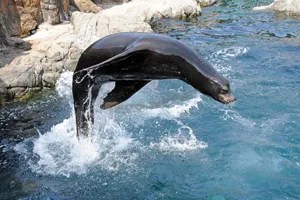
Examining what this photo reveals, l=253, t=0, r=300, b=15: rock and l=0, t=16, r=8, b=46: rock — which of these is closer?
l=0, t=16, r=8, b=46: rock

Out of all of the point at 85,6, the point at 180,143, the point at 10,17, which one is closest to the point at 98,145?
the point at 180,143

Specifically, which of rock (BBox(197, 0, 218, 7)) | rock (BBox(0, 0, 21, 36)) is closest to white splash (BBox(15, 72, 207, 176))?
rock (BBox(0, 0, 21, 36))

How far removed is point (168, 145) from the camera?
6816 millimetres

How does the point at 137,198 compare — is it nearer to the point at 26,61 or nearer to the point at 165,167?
the point at 165,167

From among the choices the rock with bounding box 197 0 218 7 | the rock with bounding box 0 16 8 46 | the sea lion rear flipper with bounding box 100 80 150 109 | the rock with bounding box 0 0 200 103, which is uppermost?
the sea lion rear flipper with bounding box 100 80 150 109

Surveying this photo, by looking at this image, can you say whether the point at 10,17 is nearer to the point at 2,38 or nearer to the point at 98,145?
the point at 2,38

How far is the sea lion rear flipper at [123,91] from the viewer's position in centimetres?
492

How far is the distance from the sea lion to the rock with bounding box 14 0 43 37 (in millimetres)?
7430

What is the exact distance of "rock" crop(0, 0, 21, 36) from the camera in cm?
1152

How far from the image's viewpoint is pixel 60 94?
931 cm

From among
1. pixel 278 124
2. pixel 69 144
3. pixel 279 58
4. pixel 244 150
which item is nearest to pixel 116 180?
pixel 69 144

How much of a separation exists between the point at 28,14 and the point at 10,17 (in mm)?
602

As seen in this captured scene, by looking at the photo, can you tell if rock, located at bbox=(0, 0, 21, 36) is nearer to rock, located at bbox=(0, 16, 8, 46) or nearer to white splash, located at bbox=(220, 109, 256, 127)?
rock, located at bbox=(0, 16, 8, 46)

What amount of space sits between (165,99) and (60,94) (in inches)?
87.1
